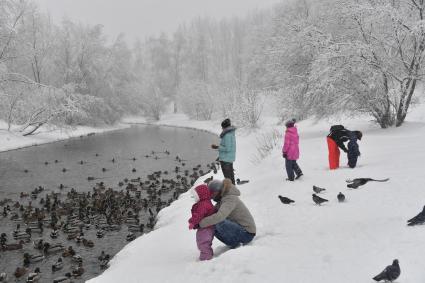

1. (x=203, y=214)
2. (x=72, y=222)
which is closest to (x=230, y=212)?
(x=203, y=214)

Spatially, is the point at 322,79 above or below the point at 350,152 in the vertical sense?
above

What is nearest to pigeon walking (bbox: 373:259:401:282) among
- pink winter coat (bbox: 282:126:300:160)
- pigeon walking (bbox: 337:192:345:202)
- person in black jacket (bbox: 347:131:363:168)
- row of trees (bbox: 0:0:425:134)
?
pigeon walking (bbox: 337:192:345:202)

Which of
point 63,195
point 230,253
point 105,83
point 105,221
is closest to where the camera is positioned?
point 230,253

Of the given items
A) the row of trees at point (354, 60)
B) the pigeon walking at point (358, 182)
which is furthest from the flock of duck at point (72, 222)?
the row of trees at point (354, 60)

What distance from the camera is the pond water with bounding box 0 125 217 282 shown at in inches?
358

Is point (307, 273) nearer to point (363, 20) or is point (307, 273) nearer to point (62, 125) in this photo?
point (363, 20)

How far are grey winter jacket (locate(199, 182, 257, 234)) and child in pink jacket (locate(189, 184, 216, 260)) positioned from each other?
0.12 metres

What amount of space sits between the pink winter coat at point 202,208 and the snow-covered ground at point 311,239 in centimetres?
70

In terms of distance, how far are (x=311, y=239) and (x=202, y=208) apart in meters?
1.89

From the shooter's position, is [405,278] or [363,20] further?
[363,20]

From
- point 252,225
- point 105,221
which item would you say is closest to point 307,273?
point 252,225

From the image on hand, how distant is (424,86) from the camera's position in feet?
65.2

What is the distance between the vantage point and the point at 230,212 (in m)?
6.48

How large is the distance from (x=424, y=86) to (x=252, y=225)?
17004mm
